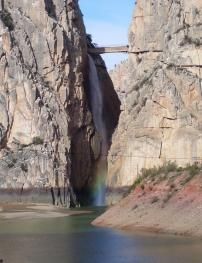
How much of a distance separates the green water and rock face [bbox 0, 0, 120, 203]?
45.1 m

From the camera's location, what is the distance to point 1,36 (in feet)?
383

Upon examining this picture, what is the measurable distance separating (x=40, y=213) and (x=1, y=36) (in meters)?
38.0

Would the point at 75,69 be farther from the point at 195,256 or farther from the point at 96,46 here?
the point at 195,256

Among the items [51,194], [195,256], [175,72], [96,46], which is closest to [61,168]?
[51,194]

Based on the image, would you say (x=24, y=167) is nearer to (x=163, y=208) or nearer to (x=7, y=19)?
(x=7, y=19)

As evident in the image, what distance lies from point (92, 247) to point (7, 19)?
74372 mm

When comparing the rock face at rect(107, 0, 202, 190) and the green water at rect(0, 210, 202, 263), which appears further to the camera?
the rock face at rect(107, 0, 202, 190)

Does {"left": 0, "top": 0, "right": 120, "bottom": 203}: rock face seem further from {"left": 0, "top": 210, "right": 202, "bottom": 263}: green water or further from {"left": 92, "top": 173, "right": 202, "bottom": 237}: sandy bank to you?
{"left": 0, "top": 210, "right": 202, "bottom": 263}: green water

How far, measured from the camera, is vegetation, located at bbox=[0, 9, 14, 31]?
118 meters

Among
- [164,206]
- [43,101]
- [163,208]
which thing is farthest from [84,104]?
[163,208]

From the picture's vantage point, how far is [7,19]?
11881cm

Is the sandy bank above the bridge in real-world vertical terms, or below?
below

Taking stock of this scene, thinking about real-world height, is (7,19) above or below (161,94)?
above

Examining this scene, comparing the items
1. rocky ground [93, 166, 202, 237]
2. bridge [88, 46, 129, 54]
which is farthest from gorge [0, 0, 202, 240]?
rocky ground [93, 166, 202, 237]
